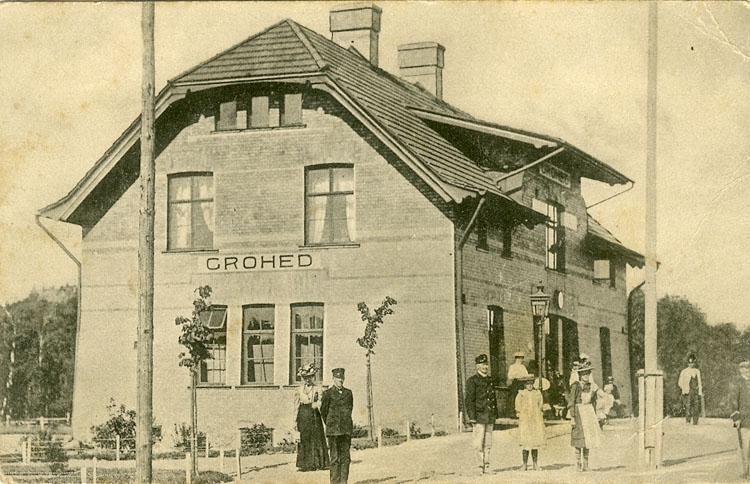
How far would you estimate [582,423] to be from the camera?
16.4 metres

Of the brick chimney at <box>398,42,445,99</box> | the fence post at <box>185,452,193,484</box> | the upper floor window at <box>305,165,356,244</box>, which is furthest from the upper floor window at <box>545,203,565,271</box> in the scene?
the fence post at <box>185,452,193,484</box>

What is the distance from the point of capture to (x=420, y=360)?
57.5 feet

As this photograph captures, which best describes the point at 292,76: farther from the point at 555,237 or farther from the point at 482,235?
the point at 555,237

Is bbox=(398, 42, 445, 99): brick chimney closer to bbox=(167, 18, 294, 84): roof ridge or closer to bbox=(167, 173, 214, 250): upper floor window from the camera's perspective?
bbox=(167, 18, 294, 84): roof ridge

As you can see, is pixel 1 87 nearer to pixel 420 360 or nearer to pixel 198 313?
pixel 198 313

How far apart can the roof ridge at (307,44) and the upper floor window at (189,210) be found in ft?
7.47

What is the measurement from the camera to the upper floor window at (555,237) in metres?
19.5

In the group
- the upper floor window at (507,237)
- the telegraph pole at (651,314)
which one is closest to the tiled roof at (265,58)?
the upper floor window at (507,237)

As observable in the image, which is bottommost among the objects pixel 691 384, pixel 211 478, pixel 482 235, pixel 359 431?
pixel 211 478

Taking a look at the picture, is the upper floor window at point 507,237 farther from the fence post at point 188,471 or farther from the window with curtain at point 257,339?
the fence post at point 188,471

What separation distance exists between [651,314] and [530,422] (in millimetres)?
2051

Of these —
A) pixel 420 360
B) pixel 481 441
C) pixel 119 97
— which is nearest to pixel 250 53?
pixel 119 97

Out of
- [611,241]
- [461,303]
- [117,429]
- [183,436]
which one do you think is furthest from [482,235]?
[117,429]

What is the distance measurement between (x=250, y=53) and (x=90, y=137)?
251 cm
